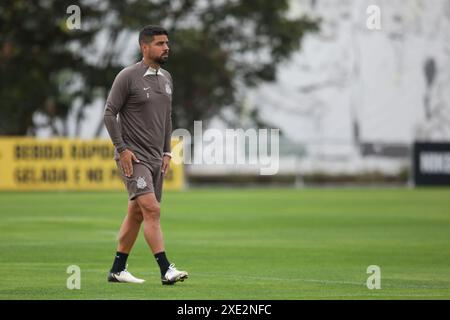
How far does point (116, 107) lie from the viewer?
1377cm

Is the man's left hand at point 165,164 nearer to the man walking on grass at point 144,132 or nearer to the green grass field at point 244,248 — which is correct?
the man walking on grass at point 144,132

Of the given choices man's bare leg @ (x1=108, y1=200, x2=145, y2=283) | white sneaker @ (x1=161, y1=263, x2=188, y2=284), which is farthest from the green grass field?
man's bare leg @ (x1=108, y1=200, x2=145, y2=283)

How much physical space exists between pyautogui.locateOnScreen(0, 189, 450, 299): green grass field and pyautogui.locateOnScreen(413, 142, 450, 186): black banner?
12151 millimetres

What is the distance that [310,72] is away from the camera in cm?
6038

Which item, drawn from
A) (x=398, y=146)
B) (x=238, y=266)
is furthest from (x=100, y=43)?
(x=238, y=266)

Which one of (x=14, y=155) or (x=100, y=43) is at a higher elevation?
(x=100, y=43)

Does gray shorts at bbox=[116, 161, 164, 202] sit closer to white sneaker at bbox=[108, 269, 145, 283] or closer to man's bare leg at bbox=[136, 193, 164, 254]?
man's bare leg at bbox=[136, 193, 164, 254]

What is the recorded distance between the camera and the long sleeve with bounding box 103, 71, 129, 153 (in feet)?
44.9

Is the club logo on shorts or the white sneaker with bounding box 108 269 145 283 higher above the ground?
the club logo on shorts

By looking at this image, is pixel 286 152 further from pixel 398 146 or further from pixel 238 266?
pixel 238 266

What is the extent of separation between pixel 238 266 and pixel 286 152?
3467 cm

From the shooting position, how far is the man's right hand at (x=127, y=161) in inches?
542

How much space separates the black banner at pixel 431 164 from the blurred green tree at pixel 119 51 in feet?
29.3

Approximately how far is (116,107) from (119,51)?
42318 mm
